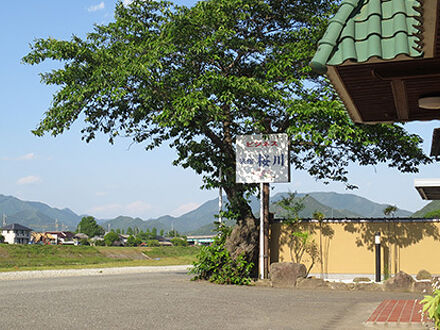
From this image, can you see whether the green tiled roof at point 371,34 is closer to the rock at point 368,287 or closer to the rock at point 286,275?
the rock at point 368,287

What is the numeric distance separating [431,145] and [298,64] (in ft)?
22.0

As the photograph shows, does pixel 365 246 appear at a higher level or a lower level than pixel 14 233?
higher

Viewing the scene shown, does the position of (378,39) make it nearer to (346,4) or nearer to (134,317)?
(346,4)

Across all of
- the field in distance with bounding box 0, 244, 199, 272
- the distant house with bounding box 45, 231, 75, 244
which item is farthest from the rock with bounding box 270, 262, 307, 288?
the distant house with bounding box 45, 231, 75, 244

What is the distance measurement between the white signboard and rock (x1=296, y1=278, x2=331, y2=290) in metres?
3.16

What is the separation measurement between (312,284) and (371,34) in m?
12.3

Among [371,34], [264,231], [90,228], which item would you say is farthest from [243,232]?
[90,228]

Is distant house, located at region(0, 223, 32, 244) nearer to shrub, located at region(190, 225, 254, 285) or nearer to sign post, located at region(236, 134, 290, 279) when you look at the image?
shrub, located at region(190, 225, 254, 285)

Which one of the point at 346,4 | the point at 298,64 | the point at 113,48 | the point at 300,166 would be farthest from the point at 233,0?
the point at 346,4

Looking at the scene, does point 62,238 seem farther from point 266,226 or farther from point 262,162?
point 262,162

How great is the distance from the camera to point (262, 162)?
56.9 feet

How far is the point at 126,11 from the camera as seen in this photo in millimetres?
18719

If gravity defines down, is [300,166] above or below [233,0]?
below

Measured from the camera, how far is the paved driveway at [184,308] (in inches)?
361
